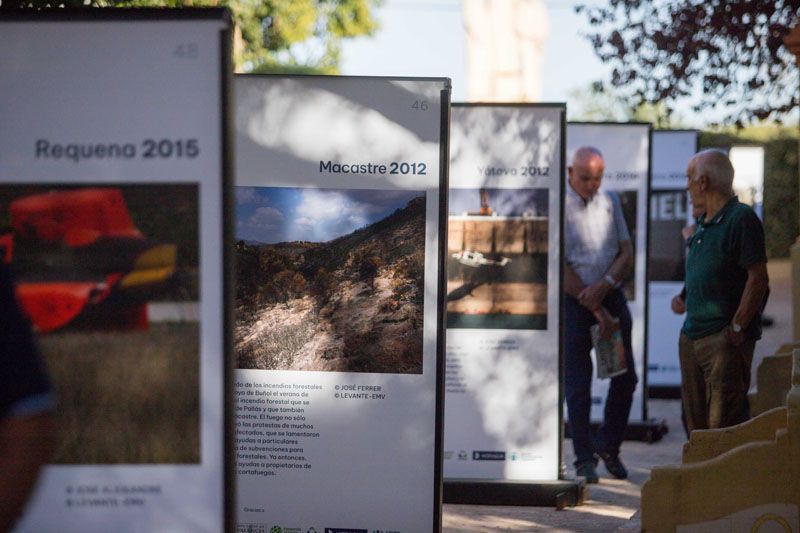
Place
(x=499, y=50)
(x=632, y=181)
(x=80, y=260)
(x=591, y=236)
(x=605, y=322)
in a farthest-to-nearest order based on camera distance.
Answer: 1. (x=499, y=50)
2. (x=632, y=181)
3. (x=591, y=236)
4. (x=605, y=322)
5. (x=80, y=260)

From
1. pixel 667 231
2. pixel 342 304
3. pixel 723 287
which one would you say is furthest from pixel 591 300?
pixel 667 231

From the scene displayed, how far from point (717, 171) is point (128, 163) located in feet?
15.5

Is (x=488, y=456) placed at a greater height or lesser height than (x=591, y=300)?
lesser

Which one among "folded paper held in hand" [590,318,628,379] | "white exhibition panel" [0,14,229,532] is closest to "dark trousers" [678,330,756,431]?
"folded paper held in hand" [590,318,628,379]

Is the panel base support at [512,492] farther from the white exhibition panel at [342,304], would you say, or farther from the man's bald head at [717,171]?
the white exhibition panel at [342,304]

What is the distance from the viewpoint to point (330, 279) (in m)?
5.93

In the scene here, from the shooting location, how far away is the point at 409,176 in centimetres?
580

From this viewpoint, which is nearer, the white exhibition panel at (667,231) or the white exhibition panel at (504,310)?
the white exhibition panel at (504,310)

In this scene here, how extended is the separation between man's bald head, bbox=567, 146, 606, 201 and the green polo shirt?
2.11m

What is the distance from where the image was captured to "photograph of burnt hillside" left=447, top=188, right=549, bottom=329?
8281 millimetres

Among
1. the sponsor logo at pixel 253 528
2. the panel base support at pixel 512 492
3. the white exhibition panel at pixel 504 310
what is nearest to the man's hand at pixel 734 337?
the white exhibition panel at pixel 504 310

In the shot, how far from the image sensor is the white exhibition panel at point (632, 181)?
11.1 m

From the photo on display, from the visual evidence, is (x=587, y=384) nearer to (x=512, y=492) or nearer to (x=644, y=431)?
(x=512, y=492)

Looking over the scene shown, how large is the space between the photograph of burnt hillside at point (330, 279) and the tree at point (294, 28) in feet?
32.7
